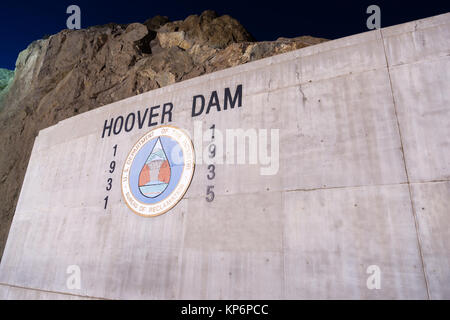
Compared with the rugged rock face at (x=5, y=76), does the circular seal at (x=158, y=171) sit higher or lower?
lower

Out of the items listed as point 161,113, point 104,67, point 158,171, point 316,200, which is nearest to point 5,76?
point 104,67

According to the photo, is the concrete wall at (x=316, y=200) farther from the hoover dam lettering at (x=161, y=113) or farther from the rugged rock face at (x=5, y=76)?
the rugged rock face at (x=5, y=76)

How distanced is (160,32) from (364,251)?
1668cm

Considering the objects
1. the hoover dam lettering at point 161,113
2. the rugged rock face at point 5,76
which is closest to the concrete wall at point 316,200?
the hoover dam lettering at point 161,113

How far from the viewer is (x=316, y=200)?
4672 mm

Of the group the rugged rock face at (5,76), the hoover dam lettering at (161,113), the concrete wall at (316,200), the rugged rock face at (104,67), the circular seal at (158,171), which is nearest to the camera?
the concrete wall at (316,200)

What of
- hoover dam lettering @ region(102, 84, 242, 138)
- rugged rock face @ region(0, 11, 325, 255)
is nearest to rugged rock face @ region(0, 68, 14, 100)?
rugged rock face @ region(0, 11, 325, 255)

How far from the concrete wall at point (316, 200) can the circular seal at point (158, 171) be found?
8.5 inches

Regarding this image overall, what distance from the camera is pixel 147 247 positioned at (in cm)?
594

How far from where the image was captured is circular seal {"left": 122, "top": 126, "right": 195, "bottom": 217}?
6027 mm

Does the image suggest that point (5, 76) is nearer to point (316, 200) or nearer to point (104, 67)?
point (104, 67)

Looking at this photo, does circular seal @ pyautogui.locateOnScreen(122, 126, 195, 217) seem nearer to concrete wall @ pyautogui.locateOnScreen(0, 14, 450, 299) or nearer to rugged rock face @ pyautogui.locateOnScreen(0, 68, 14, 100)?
concrete wall @ pyautogui.locateOnScreen(0, 14, 450, 299)

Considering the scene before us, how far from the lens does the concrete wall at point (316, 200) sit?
405cm

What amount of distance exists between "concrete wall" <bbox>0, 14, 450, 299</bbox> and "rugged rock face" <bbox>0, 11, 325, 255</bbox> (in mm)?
7293
